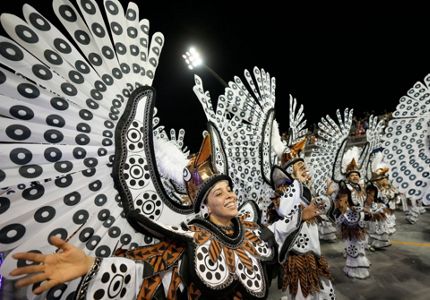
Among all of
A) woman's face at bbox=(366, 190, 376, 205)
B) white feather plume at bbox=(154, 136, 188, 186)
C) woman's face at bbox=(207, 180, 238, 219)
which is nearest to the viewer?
woman's face at bbox=(207, 180, 238, 219)

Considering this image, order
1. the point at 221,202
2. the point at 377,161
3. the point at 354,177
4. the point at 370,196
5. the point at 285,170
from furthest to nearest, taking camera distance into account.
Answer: the point at 377,161 → the point at 370,196 → the point at 354,177 → the point at 285,170 → the point at 221,202

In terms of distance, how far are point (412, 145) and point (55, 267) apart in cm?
424

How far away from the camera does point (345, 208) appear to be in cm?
445

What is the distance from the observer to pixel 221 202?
171 cm

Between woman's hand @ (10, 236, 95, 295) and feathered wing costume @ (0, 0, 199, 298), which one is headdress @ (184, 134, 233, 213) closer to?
feathered wing costume @ (0, 0, 199, 298)

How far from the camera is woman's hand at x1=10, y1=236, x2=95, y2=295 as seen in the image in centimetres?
97

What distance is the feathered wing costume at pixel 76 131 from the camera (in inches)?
41.9

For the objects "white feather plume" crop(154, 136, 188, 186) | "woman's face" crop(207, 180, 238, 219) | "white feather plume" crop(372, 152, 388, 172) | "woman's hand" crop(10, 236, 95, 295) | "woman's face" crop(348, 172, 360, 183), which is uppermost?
"white feather plume" crop(372, 152, 388, 172)

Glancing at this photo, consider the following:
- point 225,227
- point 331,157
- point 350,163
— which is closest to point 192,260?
point 225,227

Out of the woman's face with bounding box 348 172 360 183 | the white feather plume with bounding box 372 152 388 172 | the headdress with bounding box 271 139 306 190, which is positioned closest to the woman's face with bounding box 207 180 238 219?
the headdress with bounding box 271 139 306 190

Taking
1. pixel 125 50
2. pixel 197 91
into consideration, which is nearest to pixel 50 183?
pixel 125 50

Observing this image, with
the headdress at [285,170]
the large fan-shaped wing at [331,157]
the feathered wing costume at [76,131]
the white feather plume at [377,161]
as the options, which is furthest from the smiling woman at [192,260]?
the white feather plume at [377,161]

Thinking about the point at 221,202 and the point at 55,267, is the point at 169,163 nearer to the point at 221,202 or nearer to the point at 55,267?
the point at 221,202

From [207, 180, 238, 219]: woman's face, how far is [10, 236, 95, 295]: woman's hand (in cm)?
81
